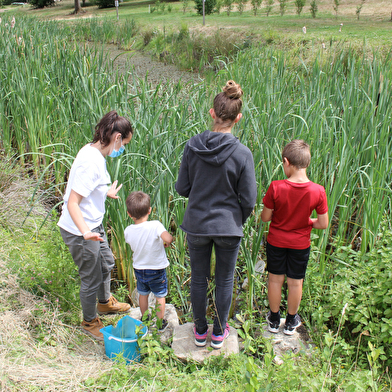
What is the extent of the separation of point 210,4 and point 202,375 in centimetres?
1755

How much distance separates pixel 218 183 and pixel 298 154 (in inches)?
18.0

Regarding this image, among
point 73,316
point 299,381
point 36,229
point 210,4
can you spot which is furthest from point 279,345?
point 210,4

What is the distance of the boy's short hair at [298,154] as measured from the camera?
1.74 meters

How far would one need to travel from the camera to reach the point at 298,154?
1.73m

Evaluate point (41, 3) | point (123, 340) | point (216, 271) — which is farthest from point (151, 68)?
point (41, 3)

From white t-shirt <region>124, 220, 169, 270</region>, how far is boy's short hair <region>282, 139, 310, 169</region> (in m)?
0.73

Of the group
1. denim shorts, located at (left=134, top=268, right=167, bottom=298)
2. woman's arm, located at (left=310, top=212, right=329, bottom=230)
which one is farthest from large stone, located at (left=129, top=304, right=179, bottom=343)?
woman's arm, located at (left=310, top=212, right=329, bottom=230)

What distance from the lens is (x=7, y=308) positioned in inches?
74.9

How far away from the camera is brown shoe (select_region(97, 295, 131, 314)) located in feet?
7.06

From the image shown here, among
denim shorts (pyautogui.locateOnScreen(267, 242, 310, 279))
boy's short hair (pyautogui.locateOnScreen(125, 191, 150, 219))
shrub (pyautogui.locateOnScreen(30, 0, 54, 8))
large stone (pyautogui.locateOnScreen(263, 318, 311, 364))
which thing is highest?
shrub (pyautogui.locateOnScreen(30, 0, 54, 8))

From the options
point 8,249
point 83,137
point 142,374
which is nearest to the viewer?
point 142,374

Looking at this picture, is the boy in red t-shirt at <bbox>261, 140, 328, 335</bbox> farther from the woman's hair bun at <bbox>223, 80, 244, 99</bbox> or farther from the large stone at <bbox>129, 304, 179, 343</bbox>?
the large stone at <bbox>129, 304, 179, 343</bbox>

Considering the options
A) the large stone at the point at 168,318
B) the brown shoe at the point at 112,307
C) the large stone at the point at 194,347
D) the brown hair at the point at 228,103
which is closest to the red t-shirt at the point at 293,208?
the brown hair at the point at 228,103

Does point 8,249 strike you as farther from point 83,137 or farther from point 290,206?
point 290,206
